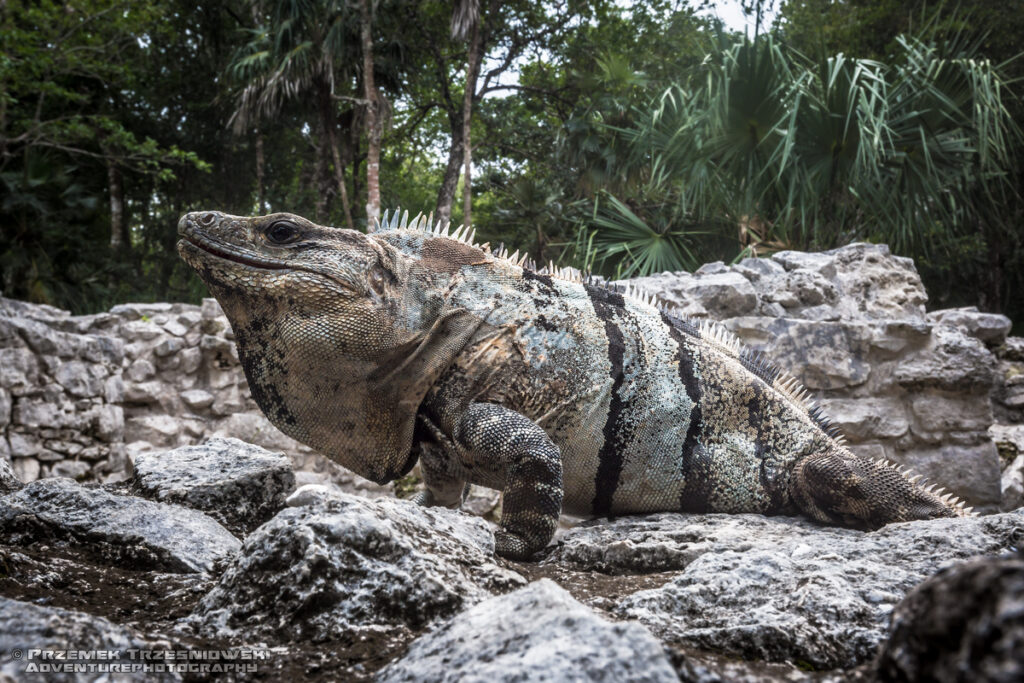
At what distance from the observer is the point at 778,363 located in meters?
4.92

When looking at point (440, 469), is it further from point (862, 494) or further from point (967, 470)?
point (967, 470)

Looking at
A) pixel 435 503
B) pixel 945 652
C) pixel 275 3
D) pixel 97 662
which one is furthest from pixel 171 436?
pixel 275 3

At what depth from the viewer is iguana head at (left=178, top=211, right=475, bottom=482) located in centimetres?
246

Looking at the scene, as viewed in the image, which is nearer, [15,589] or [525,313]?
[15,589]

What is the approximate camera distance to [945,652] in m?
0.78

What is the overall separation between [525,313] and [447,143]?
21076 millimetres

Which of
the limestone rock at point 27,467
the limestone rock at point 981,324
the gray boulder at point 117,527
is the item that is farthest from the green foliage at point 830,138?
the gray boulder at point 117,527

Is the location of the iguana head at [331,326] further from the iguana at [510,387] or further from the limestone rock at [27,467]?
the limestone rock at [27,467]

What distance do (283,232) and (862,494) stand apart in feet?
7.47

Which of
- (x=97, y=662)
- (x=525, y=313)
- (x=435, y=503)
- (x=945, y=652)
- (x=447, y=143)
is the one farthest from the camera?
(x=447, y=143)

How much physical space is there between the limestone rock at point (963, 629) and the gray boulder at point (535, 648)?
308mm

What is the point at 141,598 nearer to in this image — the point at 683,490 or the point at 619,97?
the point at 683,490

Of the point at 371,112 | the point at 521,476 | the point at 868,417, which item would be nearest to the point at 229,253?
the point at 521,476

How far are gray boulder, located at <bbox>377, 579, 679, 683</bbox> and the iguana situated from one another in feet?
3.66
